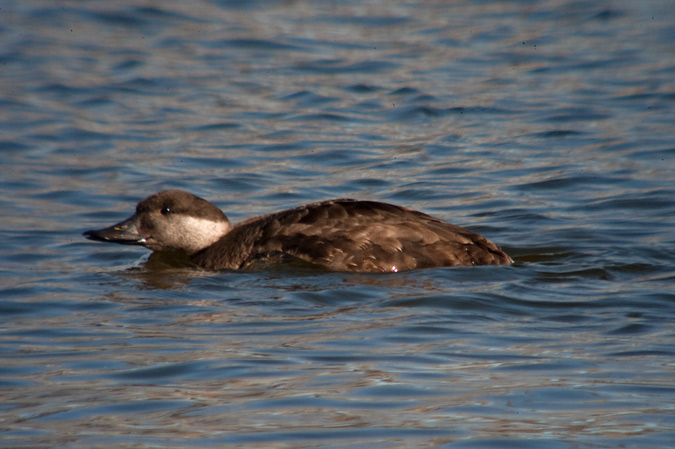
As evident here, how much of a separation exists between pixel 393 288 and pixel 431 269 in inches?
20.2

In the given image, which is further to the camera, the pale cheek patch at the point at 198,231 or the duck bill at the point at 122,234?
the pale cheek patch at the point at 198,231

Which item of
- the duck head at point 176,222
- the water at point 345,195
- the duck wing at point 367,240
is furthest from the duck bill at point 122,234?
the duck wing at point 367,240

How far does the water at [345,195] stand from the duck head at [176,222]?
0.31 metres

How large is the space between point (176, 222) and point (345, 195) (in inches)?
103

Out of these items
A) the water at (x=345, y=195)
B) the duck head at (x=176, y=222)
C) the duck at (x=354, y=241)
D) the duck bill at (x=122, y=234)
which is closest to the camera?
the water at (x=345, y=195)

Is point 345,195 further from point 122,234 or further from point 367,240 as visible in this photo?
point 367,240

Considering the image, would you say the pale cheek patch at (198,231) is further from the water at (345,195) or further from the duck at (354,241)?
the water at (345,195)

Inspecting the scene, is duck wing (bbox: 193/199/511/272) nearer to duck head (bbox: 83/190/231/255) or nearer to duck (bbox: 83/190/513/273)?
duck (bbox: 83/190/513/273)

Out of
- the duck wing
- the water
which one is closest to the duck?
the duck wing

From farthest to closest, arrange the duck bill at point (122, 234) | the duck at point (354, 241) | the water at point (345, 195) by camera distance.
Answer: the duck bill at point (122, 234) < the duck at point (354, 241) < the water at point (345, 195)

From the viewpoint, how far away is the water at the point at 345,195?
17.8 ft

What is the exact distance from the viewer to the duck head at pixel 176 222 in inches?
364

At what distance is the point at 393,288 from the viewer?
25.4ft

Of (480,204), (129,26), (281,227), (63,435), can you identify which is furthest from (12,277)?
(129,26)
